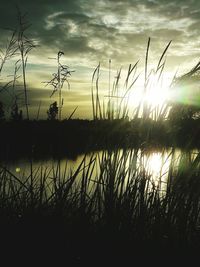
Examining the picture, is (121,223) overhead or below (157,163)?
below

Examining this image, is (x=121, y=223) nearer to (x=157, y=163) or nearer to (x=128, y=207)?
(x=128, y=207)

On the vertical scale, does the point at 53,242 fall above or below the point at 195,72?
below

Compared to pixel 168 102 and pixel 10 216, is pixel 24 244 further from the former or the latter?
pixel 168 102

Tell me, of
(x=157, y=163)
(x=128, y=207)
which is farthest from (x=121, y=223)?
(x=157, y=163)

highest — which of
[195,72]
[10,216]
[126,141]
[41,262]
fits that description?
[195,72]

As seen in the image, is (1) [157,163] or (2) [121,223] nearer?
(2) [121,223]

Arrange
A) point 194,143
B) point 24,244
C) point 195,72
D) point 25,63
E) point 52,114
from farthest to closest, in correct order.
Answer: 1. point 52,114
2. point 25,63
3. point 194,143
4. point 24,244
5. point 195,72

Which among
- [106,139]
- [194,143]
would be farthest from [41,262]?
[194,143]

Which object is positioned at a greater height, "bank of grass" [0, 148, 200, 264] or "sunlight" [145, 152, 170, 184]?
"sunlight" [145, 152, 170, 184]

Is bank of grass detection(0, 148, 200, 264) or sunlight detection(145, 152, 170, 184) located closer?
bank of grass detection(0, 148, 200, 264)

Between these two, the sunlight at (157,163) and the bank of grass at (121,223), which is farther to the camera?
the sunlight at (157,163)

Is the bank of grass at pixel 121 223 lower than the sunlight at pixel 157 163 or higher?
lower

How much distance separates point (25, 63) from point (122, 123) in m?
1.11

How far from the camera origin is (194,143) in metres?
2.39
